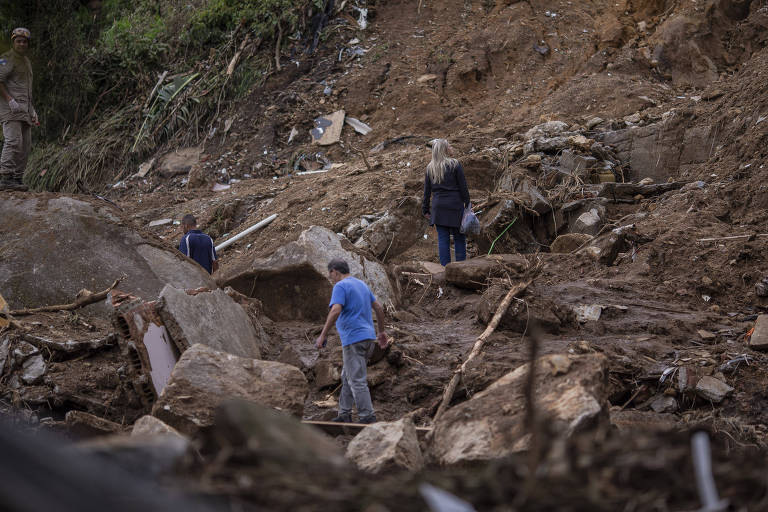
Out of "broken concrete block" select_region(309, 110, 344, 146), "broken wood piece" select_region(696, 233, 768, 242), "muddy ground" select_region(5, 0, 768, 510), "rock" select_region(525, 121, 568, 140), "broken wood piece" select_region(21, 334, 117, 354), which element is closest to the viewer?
"muddy ground" select_region(5, 0, 768, 510)

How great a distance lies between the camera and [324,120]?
1414 cm

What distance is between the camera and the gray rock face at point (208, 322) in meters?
5.17

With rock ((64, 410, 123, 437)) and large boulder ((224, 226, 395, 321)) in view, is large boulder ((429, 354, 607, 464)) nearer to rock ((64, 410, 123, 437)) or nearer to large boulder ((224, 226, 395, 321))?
rock ((64, 410, 123, 437))

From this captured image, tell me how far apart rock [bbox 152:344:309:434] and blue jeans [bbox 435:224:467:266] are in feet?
12.1

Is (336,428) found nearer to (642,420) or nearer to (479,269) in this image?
(642,420)

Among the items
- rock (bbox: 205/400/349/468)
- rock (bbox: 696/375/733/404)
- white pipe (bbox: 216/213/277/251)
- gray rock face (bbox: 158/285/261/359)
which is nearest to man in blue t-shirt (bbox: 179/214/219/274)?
gray rock face (bbox: 158/285/261/359)

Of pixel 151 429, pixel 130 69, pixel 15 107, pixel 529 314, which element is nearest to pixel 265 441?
pixel 151 429

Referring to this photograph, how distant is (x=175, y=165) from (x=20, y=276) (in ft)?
30.9

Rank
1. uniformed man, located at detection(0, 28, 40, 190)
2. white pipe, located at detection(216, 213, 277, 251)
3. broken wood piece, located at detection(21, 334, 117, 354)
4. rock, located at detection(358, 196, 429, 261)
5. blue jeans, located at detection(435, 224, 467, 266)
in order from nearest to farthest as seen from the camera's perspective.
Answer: broken wood piece, located at detection(21, 334, 117, 354), uniformed man, located at detection(0, 28, 40, 190), blue jeans, located at detection(435, 224, 467, 266), rock, located at detection(358, 196, 429, 261), white pipe, located at detection(216, 213, 277, 251)

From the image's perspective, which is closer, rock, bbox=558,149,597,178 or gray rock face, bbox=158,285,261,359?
gray rock face, bbox=158,285,261,359

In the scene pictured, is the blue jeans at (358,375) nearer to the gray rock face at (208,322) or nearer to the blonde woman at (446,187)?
the gray rock face at (208,322)

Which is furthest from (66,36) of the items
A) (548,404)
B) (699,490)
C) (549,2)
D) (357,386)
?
(699,490)

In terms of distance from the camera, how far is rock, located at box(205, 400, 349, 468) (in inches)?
64.5

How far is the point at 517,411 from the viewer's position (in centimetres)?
356
